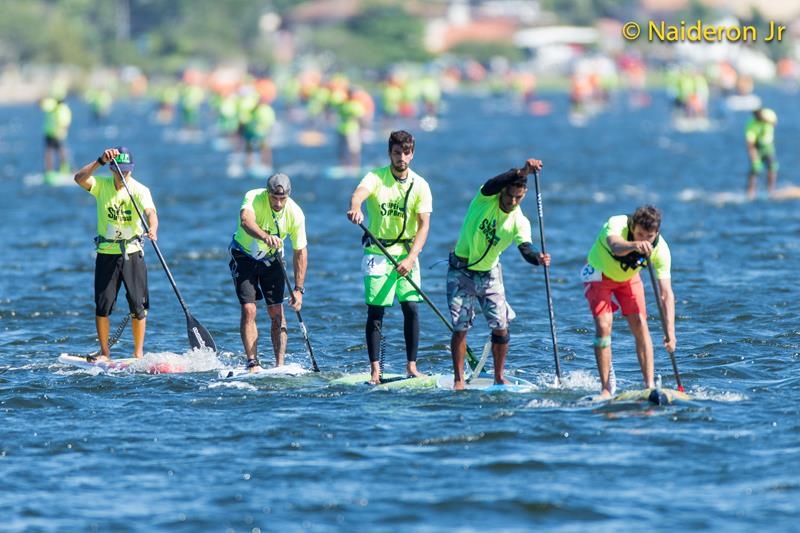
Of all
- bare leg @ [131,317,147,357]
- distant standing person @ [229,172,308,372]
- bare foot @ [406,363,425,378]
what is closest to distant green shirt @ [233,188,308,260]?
distant standing person @ [229,172,308,372]

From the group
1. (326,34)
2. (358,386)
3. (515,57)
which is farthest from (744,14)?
(358,386)

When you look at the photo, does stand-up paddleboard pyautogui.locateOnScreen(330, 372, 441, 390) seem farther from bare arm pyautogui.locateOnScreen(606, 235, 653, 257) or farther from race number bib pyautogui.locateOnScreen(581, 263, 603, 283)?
bare arm pyautogui.locateOnScreen(606, 235, 653, 257)

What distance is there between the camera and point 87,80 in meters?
136

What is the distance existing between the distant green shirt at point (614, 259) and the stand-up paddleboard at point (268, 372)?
3.53 meters

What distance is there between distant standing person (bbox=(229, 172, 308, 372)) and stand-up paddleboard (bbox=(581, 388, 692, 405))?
10.2 feet

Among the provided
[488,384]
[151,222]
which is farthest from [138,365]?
[488,384]

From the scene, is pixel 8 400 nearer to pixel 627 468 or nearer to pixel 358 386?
pixel 358 386

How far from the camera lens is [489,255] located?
13.7 m

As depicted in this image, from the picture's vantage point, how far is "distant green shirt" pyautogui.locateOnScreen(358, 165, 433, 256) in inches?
562

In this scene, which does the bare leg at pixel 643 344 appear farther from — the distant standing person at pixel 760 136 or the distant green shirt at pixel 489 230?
the distant standing person at pixel 760 136

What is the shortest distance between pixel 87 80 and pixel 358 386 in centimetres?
12529

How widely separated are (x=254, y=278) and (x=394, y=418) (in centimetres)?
247

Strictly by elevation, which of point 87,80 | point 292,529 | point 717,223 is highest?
point 87,80

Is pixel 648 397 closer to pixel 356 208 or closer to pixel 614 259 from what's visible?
pixel 614 259
